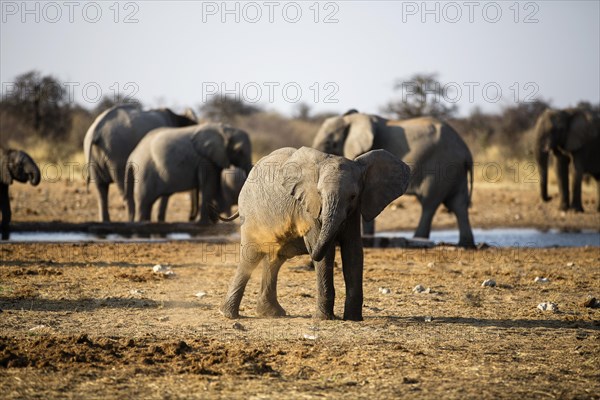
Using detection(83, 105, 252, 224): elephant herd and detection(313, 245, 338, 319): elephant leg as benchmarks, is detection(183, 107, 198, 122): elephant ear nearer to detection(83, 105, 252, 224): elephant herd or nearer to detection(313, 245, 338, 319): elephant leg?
detection(83, 105, 252, 224): elephant herd

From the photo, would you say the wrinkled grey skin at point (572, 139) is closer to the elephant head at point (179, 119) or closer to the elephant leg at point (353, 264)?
the elephant head at point (179, 119)

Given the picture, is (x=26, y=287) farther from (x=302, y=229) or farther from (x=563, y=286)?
(x=563, y=286)

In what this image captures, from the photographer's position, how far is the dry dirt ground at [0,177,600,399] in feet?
22.0

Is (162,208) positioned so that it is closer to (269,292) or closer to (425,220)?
(425,220)

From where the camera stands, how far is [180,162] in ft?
64.4

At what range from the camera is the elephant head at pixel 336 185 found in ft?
26.9

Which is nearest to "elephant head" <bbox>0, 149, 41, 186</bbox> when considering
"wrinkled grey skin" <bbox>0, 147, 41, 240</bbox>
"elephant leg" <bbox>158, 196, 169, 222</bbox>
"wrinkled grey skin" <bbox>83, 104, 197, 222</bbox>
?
"wrinkled grey skin" <bbox>0, 147, 41, 240</bbox>

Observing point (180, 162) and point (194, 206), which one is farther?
point (194, 206)

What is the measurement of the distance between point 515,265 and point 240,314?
216 inches

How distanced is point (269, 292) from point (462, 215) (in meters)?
8.08

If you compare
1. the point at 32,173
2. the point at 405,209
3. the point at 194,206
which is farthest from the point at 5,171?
the point at 405,209

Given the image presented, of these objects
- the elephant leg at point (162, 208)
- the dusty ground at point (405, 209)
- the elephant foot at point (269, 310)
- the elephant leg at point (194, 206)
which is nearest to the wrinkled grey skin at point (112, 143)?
the elephant leg at point (162, 208)

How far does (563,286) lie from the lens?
38.4 ft

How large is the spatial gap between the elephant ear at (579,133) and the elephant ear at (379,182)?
53.0ft
